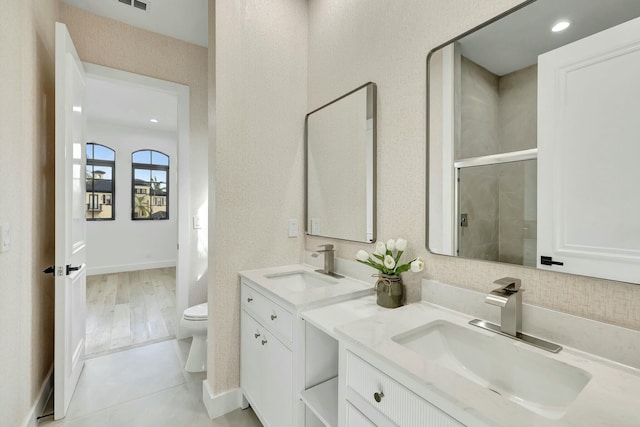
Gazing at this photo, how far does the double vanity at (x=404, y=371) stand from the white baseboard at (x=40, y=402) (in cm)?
115

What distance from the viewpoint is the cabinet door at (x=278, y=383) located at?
4.29 feet

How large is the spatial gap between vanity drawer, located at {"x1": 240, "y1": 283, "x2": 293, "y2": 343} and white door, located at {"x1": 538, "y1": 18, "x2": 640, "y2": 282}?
3.31 ft

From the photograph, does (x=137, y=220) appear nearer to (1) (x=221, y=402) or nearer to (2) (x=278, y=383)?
(1) (x=221, y=402)

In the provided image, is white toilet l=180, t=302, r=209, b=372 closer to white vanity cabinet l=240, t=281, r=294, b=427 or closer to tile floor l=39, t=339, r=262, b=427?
tile floor l=39, t=339, r=262, b=427

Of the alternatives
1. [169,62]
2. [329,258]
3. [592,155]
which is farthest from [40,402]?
[592,155]

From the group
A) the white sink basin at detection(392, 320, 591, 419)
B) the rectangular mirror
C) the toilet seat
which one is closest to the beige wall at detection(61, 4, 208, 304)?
the toilet seat

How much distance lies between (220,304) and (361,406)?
115 cm

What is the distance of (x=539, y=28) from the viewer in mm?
979

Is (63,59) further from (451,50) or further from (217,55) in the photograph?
(451,50)

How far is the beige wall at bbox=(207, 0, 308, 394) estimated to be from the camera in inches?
70.0

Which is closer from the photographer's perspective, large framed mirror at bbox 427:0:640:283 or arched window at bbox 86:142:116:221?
large framed mirror at bbox 427:0:640:283

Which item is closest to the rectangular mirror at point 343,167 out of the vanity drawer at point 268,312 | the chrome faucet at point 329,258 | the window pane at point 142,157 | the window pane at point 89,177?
the chrome faucet at point 329,258

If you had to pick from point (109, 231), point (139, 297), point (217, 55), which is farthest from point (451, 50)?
point (109, 231)

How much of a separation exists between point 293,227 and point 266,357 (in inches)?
34.0
